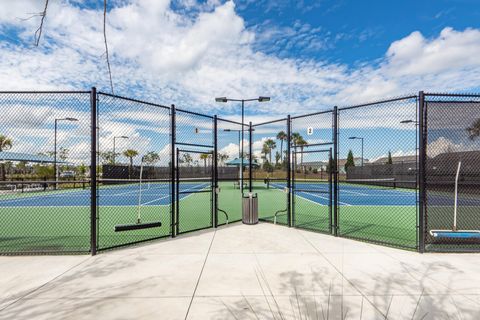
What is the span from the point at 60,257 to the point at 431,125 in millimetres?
8609

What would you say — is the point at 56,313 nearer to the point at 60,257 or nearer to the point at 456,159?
the point at 60,257

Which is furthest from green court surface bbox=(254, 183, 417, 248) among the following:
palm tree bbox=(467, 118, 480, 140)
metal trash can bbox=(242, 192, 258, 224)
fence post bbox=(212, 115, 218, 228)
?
palm tree bbox=(467, 118, 480, 140)

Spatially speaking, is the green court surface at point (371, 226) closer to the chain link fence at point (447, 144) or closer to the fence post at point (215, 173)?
the chain link fence at point (447, 144)

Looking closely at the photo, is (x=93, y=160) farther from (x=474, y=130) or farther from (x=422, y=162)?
(x=474, y=130)

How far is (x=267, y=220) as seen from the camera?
9.53 m

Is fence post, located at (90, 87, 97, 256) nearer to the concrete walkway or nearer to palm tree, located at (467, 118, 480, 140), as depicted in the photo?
the concrete walkway

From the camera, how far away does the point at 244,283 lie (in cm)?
428

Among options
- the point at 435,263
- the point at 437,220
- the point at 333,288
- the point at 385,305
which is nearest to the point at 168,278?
the point at 333,288

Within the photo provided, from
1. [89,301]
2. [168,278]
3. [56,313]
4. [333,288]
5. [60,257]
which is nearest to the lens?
[56,313]

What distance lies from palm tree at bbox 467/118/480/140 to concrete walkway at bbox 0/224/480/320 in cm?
264

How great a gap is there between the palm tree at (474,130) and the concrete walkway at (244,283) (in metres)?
2.64

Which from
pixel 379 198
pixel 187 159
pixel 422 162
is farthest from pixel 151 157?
pixel 379 198

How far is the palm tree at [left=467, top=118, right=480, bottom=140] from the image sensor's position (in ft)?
19.7

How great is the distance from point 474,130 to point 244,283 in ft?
20.1
